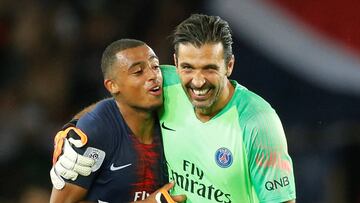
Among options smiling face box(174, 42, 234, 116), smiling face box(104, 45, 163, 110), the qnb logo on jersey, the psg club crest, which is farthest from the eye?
the qnb logo on jersey

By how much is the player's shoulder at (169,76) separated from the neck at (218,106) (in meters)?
0.21

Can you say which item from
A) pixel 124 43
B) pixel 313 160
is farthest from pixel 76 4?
pixel 124 43

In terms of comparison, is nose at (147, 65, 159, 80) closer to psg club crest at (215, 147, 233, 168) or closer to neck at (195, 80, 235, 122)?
neck at (195, 80, 235, 122)

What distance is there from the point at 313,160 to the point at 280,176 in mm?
2031

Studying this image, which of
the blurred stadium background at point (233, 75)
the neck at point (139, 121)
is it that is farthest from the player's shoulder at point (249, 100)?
the blurred stadium background at point (233, 75)

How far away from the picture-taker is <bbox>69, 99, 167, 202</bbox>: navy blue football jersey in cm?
377

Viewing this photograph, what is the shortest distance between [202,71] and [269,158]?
43 cm

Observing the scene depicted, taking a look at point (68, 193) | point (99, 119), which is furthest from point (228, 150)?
point (68, 193)

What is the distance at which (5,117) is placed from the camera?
6121 millimetres

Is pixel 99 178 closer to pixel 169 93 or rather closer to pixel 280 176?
pixel 169 93

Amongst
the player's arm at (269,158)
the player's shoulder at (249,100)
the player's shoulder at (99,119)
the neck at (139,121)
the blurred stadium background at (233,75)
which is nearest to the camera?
the player's arm at (269,158)

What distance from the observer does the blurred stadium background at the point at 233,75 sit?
5.55 meters

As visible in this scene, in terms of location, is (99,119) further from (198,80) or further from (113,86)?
(198,80)

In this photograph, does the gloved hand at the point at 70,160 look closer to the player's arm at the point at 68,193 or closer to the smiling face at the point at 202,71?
the player's arm at the point at 68,193
